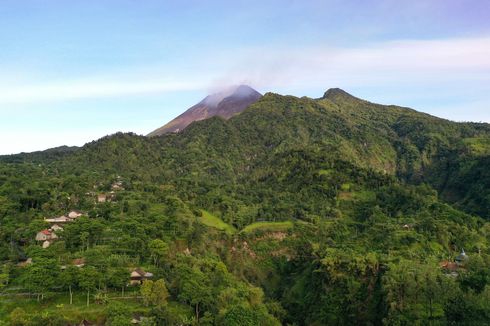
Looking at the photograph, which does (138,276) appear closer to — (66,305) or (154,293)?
(154,293)

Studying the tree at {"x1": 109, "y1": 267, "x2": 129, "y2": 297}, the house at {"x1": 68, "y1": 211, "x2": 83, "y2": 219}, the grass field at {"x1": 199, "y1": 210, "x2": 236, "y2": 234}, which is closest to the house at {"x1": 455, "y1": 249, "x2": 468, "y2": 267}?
the grass field at {"x1": 199, "y1": 210, "x2": 236, "y2": 234}

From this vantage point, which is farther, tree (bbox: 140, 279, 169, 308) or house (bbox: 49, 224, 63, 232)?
house (bbox: 49, 224, 63, 232)

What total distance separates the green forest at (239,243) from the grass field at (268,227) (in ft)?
1.19

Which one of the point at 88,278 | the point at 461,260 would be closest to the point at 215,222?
the point at 88,278

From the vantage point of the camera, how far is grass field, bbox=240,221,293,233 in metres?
74.4

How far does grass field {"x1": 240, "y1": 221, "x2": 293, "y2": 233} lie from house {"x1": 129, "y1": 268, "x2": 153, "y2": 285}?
30.2 meters

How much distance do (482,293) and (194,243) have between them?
3361cm

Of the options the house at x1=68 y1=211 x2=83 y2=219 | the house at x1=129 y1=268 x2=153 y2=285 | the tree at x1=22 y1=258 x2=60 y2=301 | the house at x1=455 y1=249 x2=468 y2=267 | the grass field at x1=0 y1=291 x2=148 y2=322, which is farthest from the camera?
the house at x1=68 y1=211 x2=83 y2=219

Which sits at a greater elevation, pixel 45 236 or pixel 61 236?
pixel 61 236

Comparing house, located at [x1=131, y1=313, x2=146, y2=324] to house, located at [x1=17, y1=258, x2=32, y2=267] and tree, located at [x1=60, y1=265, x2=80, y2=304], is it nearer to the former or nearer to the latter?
tree, located at [x1=60, y1=265, x2=80, y2=304]

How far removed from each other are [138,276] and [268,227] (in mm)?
34570

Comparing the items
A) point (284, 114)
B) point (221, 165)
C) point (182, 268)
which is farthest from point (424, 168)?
point (182, 268)

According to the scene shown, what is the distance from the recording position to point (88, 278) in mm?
39531

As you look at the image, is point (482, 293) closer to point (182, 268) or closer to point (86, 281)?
point (182, 268)
